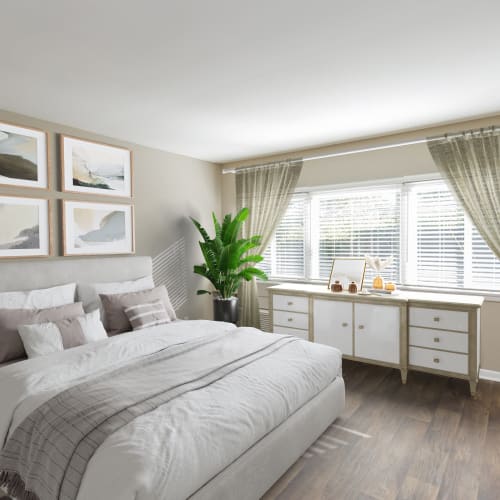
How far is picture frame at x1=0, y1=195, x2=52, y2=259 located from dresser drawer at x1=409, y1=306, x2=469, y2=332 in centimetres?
344

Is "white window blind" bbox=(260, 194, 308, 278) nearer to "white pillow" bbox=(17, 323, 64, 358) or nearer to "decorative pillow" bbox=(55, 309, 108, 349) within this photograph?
"decorative pillow" bbox=(55, 309, 108, 349)

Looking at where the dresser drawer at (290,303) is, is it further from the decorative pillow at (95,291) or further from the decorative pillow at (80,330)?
the decorative pillow at (80,330)

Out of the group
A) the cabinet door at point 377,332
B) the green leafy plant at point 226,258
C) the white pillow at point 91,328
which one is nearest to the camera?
the white pillow at point 91,328

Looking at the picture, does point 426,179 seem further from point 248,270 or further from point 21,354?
point 21,354

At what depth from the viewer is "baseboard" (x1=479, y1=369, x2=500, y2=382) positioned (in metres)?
3.60

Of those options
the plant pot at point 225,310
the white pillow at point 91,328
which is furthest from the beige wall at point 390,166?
the white pillow at point 91,328

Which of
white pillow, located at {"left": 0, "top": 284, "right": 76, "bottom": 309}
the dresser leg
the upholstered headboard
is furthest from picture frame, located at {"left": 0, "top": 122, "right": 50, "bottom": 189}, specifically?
the dresser leg

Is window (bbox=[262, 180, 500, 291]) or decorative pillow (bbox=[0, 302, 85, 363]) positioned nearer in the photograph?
decorative pillow (bbox=[0, 302, 85, 363])

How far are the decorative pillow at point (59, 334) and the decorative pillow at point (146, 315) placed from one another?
1.08 feet

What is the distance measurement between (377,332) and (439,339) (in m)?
0.54

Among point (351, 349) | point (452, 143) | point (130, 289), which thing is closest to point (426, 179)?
point (452, 143)

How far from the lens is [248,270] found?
4.68m

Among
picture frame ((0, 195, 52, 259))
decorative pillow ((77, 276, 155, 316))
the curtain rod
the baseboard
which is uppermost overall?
the curtain rod

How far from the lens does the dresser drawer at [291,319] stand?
4.14 meters
